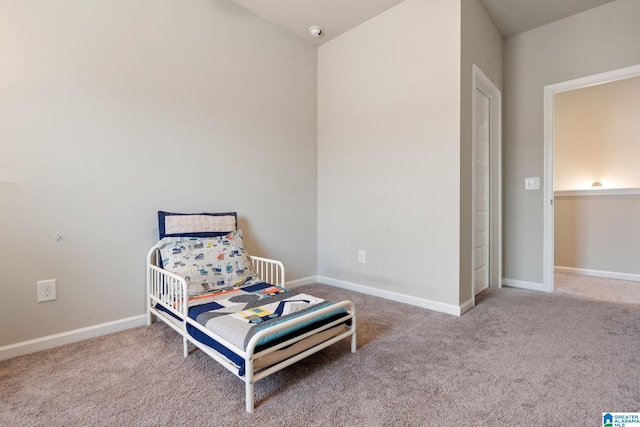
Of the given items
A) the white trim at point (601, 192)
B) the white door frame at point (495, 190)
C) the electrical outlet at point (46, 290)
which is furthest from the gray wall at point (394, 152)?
the white trim at point (601, 192)

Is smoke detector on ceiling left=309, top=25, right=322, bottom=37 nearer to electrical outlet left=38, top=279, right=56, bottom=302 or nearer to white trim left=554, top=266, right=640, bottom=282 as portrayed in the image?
electrical outlet left=38, top=279, right=56, bottom=302

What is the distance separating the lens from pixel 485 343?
1924mm

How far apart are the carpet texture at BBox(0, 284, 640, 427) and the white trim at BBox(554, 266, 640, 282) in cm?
173

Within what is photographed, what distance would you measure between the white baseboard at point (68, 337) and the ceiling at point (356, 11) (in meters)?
2.71

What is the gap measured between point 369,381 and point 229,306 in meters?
0.84

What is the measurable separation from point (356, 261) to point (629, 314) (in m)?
2.17

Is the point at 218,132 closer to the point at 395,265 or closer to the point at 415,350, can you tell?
the point at 395,265

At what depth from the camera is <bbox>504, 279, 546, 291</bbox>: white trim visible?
314 cm

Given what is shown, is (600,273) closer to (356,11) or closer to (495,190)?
(495,190)

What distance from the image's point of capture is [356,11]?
283 centimetres

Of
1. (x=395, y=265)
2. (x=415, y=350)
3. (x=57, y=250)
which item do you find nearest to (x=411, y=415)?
(x=415, y=350)

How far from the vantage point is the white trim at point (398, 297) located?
2.45 meters

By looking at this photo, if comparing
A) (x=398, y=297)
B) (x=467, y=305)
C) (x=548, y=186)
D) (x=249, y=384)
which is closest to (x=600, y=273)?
(x=548, y=186)

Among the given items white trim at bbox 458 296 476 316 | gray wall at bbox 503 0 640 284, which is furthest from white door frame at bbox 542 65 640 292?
white trim at bbox 458 296 476 316
